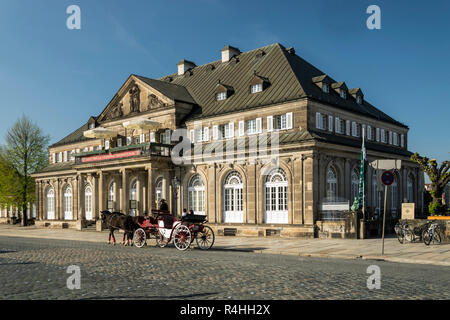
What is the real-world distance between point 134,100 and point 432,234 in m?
27.1

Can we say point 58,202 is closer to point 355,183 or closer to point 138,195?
point 138,195

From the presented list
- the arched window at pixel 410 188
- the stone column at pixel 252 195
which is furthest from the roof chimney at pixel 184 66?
the arched window at pixel 410 188

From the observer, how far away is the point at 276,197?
3194cm

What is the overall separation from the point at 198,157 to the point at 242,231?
669cm

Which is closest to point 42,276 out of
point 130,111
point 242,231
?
point 242,231

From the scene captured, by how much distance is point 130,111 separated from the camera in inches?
1663

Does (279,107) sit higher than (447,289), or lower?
higher

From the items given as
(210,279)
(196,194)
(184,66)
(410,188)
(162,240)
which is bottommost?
(162,240)

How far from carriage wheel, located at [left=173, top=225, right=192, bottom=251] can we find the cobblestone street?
3.85m

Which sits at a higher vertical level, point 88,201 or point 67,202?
point 88,201

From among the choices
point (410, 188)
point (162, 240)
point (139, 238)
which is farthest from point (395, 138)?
point (139, 238)

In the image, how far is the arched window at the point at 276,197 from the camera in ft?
104

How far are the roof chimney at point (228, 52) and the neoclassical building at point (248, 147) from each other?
0.32ft
